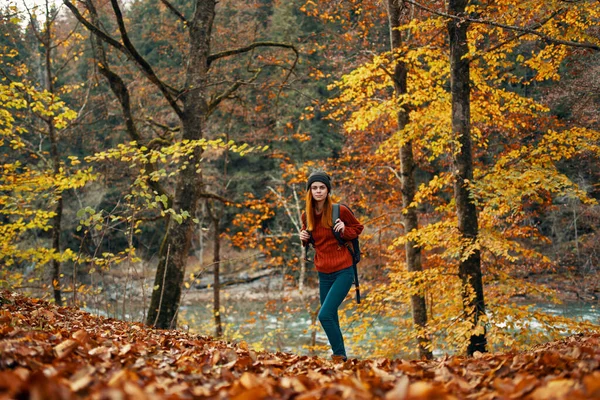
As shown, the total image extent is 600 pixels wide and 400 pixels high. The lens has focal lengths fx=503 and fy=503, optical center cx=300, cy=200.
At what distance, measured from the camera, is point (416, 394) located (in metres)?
1.75

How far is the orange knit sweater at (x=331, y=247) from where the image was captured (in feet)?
16.7

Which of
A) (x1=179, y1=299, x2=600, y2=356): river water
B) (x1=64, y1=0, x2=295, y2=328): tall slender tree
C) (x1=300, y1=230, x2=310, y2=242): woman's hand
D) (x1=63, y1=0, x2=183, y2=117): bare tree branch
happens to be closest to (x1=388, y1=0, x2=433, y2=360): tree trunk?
(x1=64, y1=0, x2=295, y2=328): tall slender tree

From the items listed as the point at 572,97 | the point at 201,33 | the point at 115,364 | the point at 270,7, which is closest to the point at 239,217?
the point at 201,33

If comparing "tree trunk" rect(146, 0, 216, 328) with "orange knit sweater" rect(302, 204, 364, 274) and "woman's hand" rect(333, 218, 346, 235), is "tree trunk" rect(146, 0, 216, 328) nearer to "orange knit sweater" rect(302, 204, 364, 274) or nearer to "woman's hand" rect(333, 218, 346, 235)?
"orange knit sweater" rect(302, 204, 364, 274)

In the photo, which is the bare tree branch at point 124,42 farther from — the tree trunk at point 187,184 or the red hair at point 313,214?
the red hair at point 313,214

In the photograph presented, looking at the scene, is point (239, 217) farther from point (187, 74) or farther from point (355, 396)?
point (355, 396)

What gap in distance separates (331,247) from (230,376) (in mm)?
2618

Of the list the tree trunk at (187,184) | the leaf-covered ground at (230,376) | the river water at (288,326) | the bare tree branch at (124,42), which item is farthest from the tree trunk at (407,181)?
the leaf-covered ground at (230,376)

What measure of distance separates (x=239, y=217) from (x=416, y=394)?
42.3ft

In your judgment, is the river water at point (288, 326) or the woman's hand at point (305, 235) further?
the river water at point (288, 326)

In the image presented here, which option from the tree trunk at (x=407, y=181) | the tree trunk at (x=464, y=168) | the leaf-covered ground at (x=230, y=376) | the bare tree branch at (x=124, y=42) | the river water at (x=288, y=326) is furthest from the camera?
the river water at (x=288, y=326)

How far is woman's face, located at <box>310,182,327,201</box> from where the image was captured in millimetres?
5090

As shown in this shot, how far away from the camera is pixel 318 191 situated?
5094mm

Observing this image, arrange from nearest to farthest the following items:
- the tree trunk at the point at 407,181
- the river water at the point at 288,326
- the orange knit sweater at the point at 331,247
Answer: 1. the orange knit sweater at the point at 331,247
2. the tree trunk at the point at 407,181
3. the river water at the point at 288,326
